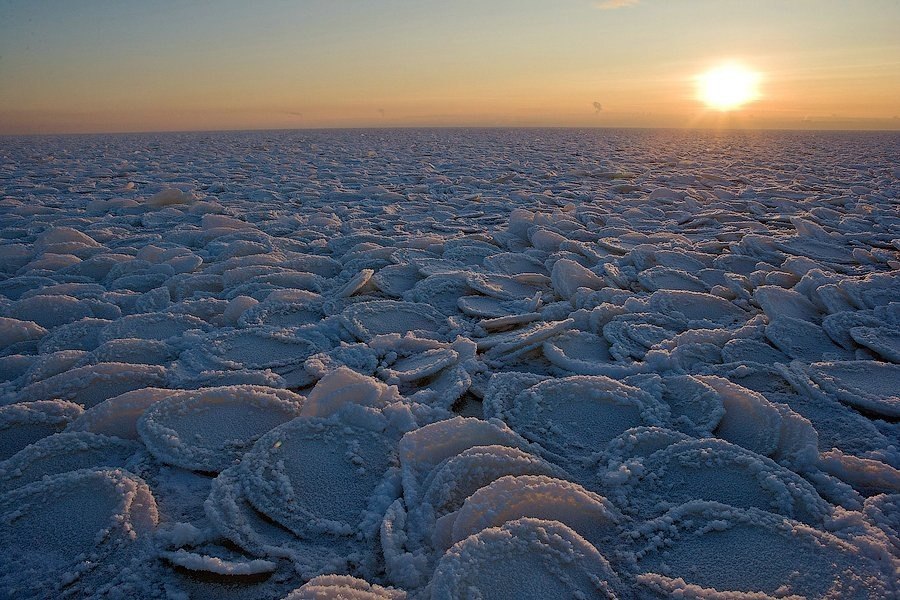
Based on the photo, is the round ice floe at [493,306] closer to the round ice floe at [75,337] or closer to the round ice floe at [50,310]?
the round ice floe at [75,337]

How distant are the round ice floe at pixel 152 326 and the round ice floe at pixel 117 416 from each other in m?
0.60

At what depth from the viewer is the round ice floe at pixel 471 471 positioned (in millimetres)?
1140

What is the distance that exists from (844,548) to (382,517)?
894 millimetres

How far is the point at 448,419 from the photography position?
1394 mm

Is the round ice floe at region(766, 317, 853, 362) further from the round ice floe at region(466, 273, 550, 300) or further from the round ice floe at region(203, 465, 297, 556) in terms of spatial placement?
the round ice floe at region(203, 465, 297, 556)

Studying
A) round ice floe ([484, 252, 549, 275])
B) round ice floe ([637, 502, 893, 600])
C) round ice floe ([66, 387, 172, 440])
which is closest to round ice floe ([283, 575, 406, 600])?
round ice floe ([637, 502, 893, 600])

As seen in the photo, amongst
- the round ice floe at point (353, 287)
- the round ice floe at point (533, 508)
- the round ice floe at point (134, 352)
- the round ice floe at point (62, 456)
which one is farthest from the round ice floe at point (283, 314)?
the round ice floe at point (533, 508)

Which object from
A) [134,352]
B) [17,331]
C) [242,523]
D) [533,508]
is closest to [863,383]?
[533,508]

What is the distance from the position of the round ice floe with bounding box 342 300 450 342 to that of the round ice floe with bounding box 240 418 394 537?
687 millimetres

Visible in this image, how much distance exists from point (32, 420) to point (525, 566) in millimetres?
1327

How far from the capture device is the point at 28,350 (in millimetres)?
1932

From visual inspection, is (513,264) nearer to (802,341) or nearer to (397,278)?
(397,278)

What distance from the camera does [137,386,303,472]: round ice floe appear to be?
4.24 ft

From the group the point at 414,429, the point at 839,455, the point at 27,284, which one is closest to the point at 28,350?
the point at 27,284
